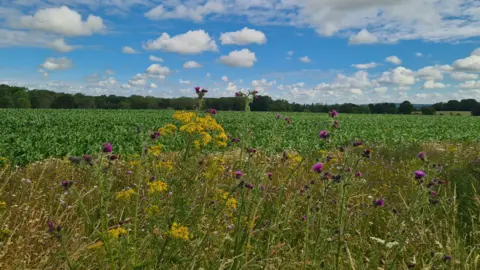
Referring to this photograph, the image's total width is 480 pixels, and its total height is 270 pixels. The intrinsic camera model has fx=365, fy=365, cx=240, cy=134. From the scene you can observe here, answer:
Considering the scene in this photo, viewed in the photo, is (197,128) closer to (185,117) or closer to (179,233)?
(185,117)

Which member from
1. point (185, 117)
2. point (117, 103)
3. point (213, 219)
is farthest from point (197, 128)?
point (117, 103)

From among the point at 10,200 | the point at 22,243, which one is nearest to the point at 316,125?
the point at 22,243

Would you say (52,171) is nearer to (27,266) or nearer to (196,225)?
(27,266)

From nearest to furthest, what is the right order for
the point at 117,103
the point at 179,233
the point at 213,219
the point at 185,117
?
the point at 179,233, the point at 213,219, the point at 185,117, the point at 117,103

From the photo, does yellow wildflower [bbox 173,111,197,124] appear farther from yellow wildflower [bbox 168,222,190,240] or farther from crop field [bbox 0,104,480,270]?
yellow wildflower [bbox 168,222,190,240]

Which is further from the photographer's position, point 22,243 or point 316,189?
point 316,189

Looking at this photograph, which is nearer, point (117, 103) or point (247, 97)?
point (247, 97)

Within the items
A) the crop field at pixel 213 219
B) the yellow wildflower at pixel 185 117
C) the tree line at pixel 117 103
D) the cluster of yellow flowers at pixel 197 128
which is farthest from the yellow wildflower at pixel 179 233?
the tree line at pixel 117 103

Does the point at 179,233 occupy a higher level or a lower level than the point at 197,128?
lower

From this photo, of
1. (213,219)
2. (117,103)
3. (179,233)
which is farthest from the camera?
(117,103)

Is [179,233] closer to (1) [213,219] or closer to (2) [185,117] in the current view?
(1) [213,219]

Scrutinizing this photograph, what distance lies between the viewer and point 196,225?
321 centimetres

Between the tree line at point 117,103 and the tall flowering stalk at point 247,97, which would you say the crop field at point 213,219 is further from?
the tree line at point 117,103

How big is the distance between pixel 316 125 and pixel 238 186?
127cm
